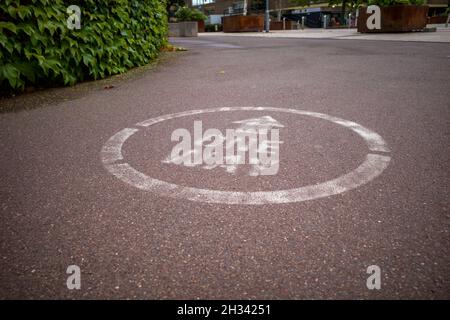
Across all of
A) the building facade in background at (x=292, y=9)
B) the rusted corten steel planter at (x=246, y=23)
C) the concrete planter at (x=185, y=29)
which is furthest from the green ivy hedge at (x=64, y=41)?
the building facade in background at (x=292, y=9)

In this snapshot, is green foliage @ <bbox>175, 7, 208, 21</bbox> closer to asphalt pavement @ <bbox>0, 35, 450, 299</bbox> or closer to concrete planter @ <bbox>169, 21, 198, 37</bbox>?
concrete planter @ <bbox>169, 21, 198, 37</bbox>

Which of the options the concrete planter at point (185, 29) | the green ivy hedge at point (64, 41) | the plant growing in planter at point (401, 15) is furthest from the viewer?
the concrete planter at point (185, 29)

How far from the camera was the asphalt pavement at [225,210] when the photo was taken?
1586 millimetres

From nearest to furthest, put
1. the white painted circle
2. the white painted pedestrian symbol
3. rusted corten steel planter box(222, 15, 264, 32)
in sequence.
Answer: the white painted circle → the white painted pedestrian symbol → rusted corten steel planter box(222, 15, 264, 32)

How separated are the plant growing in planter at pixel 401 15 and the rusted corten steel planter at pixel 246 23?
1556cm

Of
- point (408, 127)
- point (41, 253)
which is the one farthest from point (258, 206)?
point (408, 127)

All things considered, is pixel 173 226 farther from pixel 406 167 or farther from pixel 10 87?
pixel 10 87

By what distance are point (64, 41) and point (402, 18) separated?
790 inches

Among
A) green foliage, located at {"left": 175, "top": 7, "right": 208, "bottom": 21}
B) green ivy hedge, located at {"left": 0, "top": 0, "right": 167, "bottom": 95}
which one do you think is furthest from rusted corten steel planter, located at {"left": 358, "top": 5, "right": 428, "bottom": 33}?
green ivy hedge, located at {"left": 0, "top": 0, "right": 167, "bottom": 95}

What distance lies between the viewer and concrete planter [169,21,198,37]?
2522 centimetres

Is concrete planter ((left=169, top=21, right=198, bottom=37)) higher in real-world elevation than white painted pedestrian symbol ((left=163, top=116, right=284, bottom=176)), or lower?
higher

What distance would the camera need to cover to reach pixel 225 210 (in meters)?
2.17

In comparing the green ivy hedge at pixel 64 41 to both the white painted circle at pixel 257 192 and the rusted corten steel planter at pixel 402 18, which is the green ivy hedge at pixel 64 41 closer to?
the white painted circle at pixel 257 192

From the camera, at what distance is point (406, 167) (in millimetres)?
2729
